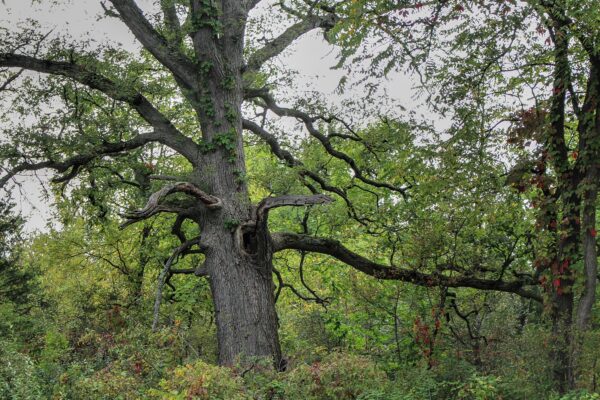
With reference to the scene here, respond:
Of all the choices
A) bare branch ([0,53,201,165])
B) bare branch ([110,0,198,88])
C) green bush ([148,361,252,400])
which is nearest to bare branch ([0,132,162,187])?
bare branch ([0,53,201,165])

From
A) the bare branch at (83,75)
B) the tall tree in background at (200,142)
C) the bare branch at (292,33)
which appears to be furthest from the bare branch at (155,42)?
the bare branch at (292,33)

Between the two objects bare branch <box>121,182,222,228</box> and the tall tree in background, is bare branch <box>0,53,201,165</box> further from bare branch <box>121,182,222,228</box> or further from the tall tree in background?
bare branch <box>121,182,222,228</box>

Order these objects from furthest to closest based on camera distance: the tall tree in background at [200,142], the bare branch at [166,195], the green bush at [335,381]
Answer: the tall tree in background at [200,142] → the bare branch at [166,195] → the green bush at [335,381]

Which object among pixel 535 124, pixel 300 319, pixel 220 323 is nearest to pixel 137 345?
pixel 220 323

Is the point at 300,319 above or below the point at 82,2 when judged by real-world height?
below

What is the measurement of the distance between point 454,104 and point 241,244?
13.6 ft

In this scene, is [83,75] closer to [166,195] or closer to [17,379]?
[166,195]

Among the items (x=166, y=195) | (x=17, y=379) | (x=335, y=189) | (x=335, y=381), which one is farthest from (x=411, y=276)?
(x=17, y=379)

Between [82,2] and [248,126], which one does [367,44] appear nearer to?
[248,126]

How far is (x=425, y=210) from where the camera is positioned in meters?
12.7

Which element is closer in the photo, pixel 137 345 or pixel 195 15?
pixel 137 345

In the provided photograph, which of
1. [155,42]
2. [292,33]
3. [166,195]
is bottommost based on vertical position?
[166,195]

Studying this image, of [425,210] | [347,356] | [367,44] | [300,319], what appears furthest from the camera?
[300,319]

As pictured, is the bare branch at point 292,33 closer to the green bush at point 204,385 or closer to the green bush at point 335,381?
the green bush at point 335,381
